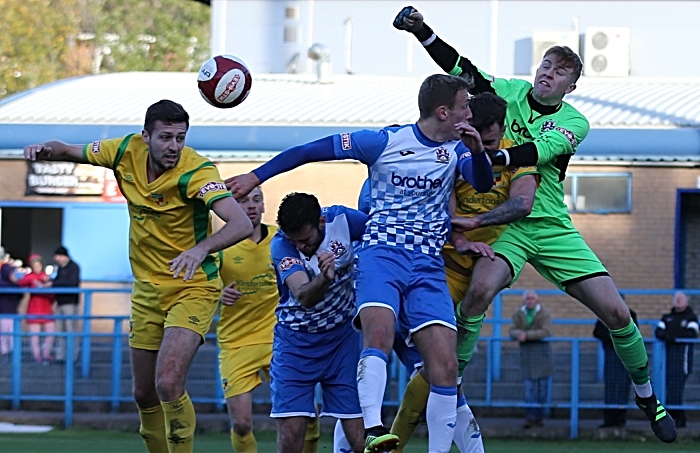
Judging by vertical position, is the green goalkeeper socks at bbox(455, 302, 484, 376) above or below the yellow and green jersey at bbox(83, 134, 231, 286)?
below

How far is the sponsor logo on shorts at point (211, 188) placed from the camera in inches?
297

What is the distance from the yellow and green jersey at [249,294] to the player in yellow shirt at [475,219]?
186 centimetres

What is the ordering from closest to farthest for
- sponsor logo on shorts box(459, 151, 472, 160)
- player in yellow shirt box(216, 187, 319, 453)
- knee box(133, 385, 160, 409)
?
sponsor logo on shorts box(459, 151, 472, 160) → knee box(133, 385, 160, 409) → player in yellow shirt box(216, 187, 319, 453)

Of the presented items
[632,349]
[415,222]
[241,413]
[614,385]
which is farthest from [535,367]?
[415,222]

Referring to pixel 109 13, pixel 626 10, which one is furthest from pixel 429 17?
pixel 109 13

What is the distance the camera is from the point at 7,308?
Result: 53.9 feet

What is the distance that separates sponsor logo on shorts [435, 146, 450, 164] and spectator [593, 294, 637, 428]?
23.0 ft

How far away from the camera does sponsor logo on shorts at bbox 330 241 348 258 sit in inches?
299

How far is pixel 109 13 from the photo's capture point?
45.3 metres

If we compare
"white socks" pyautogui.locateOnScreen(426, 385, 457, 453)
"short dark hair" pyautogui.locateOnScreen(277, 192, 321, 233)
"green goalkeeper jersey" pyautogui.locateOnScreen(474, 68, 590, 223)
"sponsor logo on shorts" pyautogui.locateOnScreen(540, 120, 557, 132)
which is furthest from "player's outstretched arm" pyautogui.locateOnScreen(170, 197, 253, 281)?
"sponsor logo on shorts" pyautogui.locateOnScreen(540, 120, 557, 132)

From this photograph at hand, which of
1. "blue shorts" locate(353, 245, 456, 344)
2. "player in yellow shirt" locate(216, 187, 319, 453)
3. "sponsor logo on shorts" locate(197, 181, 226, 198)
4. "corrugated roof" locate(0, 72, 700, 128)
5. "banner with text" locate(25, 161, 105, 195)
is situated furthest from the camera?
"banner with text" locate(25, 161, 105, 195)

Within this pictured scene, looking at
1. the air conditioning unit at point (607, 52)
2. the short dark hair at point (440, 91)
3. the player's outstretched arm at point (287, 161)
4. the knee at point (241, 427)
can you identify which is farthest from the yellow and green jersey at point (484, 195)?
the air conditioning unit at point (607, 52)

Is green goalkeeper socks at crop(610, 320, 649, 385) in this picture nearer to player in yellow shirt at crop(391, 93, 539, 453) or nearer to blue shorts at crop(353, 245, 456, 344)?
player in yellow shirt at crop(391, 93, 539, 453)

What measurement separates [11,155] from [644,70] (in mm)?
14253
